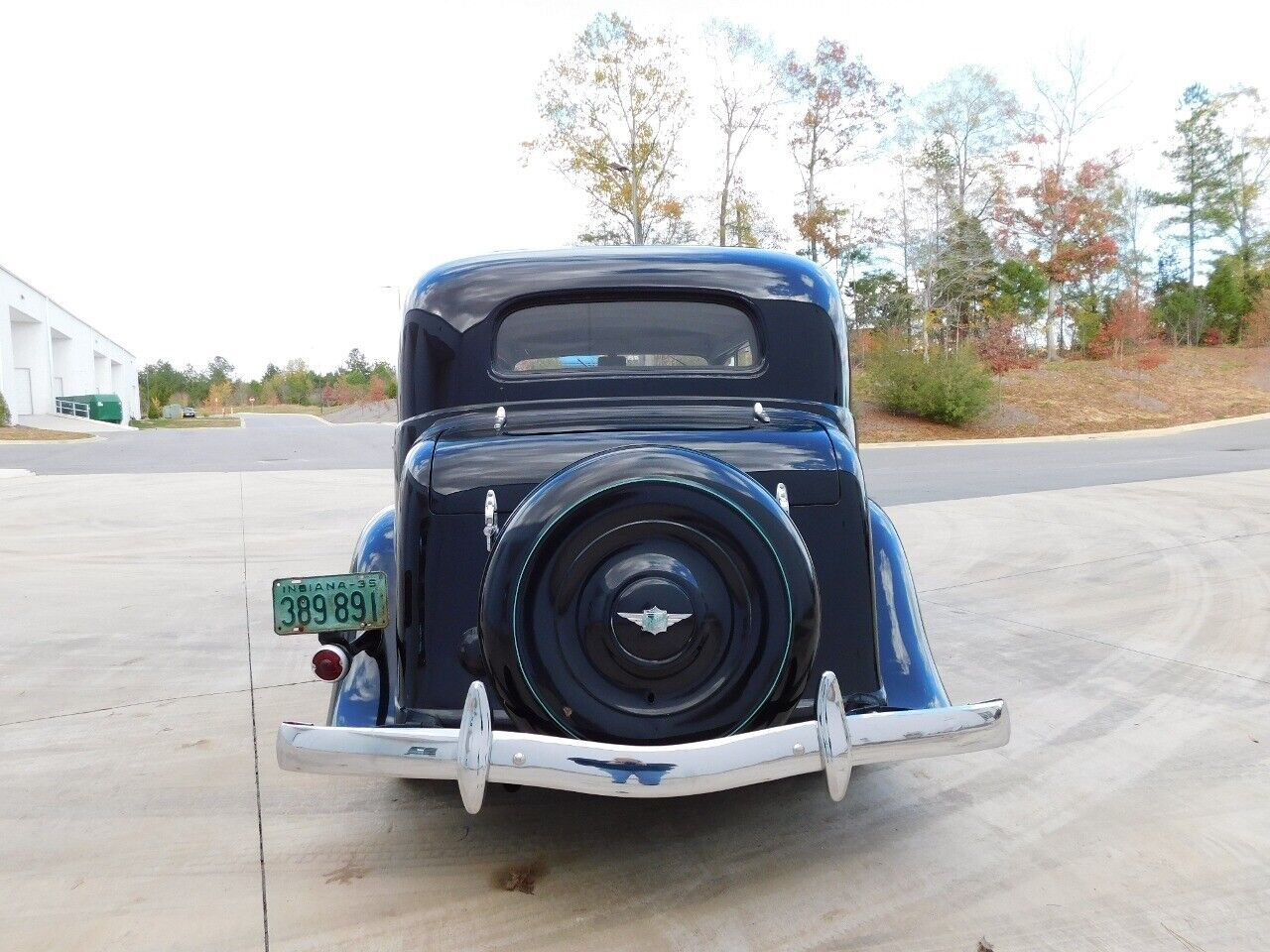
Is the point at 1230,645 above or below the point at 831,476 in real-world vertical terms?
below

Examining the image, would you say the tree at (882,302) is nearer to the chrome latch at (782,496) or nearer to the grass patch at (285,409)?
the chrome latch at (782,496)

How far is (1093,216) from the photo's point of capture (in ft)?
109

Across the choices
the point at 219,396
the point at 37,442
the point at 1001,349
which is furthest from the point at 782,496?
the point at 219,396

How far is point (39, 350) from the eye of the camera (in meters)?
44.8

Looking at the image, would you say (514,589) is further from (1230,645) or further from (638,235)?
(638,235)

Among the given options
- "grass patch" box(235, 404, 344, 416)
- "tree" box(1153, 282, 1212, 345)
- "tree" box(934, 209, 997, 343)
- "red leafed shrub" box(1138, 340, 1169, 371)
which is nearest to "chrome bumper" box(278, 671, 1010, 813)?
"tree" box(934, 209, 997, 343)

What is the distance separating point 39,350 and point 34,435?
16616 mm

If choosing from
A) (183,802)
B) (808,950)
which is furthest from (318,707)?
(808,950)

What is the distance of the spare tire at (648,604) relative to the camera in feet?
7.70

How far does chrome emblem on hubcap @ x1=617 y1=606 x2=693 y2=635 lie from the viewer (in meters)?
2.34

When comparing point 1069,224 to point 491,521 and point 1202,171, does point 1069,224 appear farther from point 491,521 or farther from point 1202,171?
point 491,521

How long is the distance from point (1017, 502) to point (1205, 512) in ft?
5.84

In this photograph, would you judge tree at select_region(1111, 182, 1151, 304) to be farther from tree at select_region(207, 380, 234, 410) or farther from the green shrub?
tree at select_region(207, 380, 234, 410)

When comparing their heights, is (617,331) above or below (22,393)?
below
